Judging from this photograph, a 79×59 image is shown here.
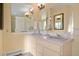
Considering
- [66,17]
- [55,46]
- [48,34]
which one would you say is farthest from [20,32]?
[66,17]

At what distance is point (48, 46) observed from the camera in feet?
5.06

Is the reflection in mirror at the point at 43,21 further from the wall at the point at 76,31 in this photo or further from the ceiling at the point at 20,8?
the wall at the point at 76,31

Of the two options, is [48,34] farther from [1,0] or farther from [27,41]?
[1,0]

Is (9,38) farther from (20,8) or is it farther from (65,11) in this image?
(65,11)

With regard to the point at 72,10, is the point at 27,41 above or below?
below

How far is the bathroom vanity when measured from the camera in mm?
1515

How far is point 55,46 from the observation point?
153 centimetres

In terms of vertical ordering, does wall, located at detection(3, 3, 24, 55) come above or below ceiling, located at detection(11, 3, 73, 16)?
below

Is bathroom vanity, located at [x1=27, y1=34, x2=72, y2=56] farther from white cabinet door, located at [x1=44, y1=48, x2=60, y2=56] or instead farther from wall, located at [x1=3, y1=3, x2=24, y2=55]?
wall, located at [x1=3, y1=3, x2=24, y2=55]

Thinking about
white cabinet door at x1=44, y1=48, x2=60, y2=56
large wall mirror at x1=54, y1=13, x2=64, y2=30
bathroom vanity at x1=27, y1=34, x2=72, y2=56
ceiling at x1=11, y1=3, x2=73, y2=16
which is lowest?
white cabinet door at x1=44, y1=48, x2=60, y2=56

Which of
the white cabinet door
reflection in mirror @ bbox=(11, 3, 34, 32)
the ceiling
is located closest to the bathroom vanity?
the white cabinet door

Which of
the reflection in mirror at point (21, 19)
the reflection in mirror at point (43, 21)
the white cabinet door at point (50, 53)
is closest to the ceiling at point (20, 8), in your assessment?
the reflection in mirror at point (21, 19)

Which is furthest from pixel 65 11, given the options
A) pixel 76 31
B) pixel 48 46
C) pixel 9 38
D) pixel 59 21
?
pixel 9 38

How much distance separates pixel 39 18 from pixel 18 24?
0.76 ft
